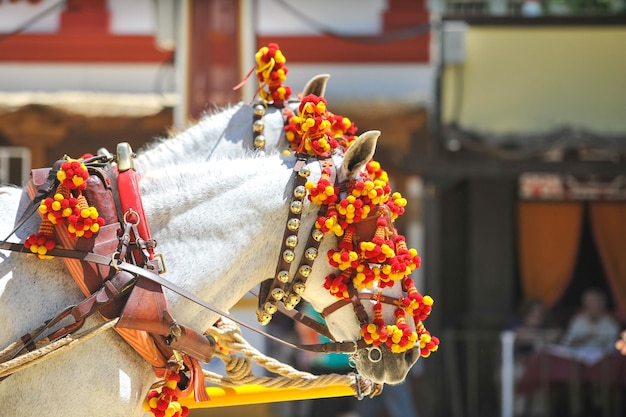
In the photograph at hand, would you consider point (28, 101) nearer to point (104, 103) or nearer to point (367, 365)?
point (104, 103)

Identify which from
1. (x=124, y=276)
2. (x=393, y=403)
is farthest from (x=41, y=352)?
(x=393, y=403)

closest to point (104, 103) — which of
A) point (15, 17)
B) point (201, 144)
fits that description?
point (15, 17)

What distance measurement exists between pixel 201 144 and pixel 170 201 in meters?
0.66

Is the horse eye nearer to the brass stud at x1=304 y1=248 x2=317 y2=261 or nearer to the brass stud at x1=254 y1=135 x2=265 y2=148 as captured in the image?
the brass stud at x1=304 y1=248 x2=317 y2=261

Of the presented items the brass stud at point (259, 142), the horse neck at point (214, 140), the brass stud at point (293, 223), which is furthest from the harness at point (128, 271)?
the brass stud at point (259, 142)

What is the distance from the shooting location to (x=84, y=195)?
2.72 metres

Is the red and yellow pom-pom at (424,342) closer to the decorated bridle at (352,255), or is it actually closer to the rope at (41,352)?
the decorated bridle at (352,255)

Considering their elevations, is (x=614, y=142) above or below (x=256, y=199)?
below

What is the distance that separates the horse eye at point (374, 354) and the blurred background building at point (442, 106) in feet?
15.5

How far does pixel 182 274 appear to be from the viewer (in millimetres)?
2811

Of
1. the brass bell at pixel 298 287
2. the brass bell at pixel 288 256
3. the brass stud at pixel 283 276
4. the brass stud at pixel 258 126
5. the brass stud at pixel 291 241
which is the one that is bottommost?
the brass bell at pixel 298 287

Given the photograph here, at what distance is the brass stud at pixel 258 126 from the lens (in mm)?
3785

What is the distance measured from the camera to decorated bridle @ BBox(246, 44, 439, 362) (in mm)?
2830

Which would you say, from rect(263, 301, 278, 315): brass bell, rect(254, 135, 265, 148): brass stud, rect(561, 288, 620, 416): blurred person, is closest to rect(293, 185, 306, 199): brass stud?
rect(263, 301, 278, 315): brass bell
